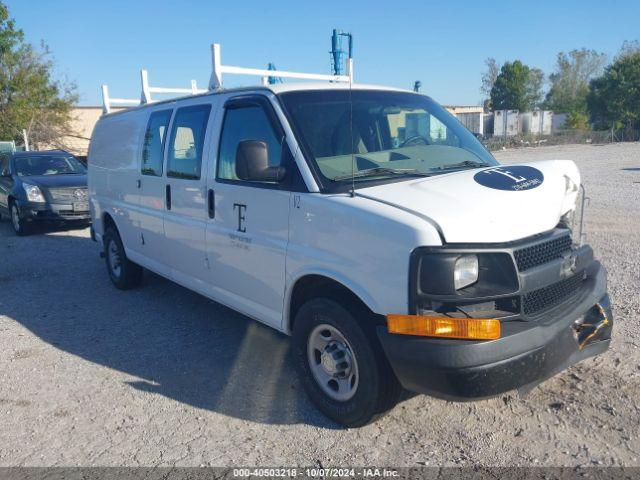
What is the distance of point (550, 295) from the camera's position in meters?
3.26

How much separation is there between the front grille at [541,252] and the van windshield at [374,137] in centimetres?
92

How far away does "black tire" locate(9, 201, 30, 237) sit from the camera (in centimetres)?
1130

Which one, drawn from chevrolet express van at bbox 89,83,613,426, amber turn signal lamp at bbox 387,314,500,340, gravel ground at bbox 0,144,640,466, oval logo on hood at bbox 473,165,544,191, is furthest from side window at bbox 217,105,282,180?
gravel ground at bbox 0,144,640,466

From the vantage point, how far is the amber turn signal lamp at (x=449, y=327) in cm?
285

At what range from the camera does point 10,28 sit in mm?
26766

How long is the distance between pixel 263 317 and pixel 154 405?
3.28 feet

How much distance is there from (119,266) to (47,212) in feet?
17.1

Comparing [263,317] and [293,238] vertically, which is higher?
[293,238]

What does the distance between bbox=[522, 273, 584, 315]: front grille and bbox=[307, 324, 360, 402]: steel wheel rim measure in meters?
1.05

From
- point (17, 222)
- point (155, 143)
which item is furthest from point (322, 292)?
point (17, 222)

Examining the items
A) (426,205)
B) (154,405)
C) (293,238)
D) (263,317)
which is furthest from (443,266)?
(154,405)

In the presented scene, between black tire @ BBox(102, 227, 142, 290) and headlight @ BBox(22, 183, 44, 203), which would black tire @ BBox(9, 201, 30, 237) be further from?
black tire @ BBox(102, 227, 142, 290)

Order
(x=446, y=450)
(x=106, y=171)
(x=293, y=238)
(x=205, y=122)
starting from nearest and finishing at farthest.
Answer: (x=446, y=450) → (x=293, y=238) → (x=205, y=122) → (x=106, y=171)

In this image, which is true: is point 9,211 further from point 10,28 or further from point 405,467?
point 10,28
